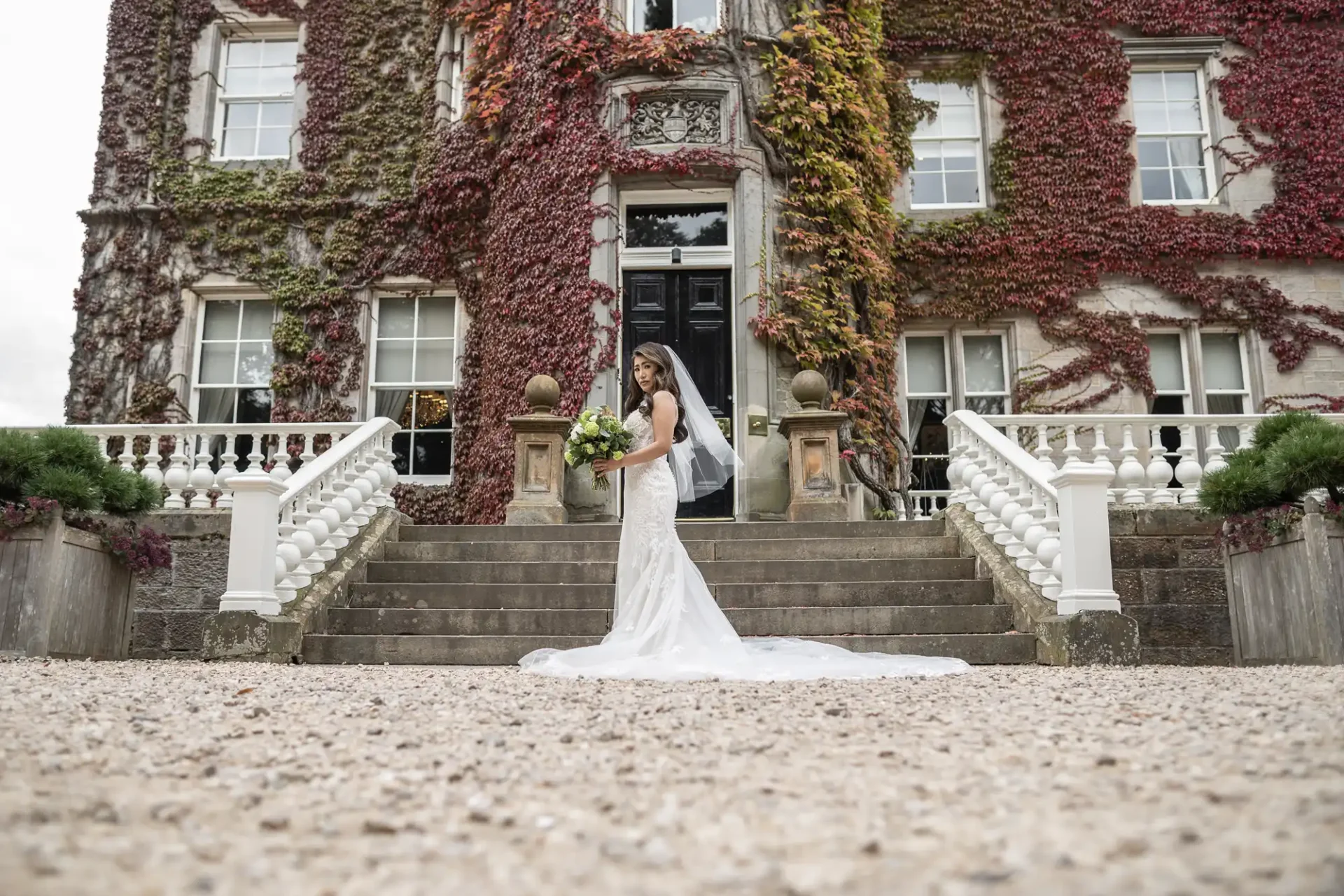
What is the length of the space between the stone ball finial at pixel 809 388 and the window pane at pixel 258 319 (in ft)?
22.7

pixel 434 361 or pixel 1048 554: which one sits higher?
pixel 434 361

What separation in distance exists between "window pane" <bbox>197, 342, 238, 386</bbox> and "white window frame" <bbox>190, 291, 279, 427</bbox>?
0.03 metres

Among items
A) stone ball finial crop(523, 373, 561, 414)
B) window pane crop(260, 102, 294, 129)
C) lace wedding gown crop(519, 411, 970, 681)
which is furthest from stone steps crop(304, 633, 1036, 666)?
window pane crop(260, 102, 294, 129)

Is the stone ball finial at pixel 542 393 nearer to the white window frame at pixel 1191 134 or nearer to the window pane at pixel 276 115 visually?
the window pane at pixel 276 115

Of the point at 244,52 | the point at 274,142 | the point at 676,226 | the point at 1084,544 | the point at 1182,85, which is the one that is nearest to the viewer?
the point at 1084,544

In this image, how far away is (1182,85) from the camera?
1300 cm

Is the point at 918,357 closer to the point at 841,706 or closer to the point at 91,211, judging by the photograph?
the point at 841,706

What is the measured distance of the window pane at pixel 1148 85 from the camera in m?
13.0

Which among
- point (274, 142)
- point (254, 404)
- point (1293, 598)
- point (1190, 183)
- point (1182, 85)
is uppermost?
point (1182, 85)

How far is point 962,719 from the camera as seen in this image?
3463mm

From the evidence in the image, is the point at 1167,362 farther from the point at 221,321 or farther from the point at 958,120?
the point at 221,321

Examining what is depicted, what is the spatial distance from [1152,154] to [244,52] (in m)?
11.7

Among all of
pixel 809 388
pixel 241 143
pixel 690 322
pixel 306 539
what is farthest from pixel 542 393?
pixel 241 143

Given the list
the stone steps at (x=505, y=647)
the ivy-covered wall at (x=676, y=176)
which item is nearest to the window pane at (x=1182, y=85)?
the ivy-covered wall at (x=676, y=176)
